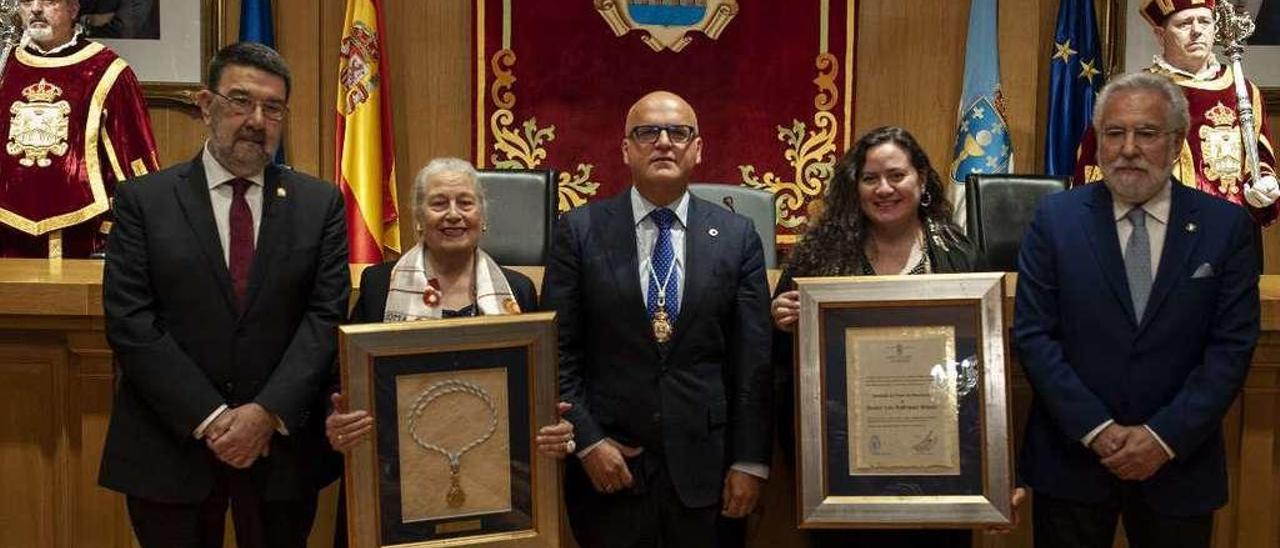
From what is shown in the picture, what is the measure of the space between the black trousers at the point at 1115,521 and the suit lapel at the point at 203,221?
1842 millimetres

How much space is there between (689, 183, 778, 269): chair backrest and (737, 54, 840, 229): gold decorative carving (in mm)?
1216

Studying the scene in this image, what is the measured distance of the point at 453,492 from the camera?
2.69 m

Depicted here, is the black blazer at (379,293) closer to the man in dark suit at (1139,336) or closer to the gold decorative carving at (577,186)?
the man in dark suit at (1139,336)

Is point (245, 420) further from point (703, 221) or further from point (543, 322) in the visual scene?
point (703, 221)

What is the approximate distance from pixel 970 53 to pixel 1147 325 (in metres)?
3.32

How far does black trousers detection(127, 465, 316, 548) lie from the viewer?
110 inches

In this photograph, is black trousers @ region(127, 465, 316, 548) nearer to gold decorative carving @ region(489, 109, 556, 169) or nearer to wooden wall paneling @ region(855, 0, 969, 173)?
gold decorative carving @ region(489, 109, 556, 169)

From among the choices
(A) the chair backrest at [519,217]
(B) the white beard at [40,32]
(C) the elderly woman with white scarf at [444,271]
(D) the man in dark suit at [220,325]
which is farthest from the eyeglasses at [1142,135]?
(B) the white beard at [40,32]

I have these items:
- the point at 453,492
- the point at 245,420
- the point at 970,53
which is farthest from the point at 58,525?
the point at 970,53

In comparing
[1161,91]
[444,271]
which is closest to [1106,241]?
[1161,91]

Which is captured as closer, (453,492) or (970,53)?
(453,492)

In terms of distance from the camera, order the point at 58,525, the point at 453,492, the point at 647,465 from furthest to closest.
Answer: the point at 58,525, the point at 647,465, the point at 453,492

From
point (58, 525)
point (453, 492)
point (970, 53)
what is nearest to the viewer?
point (453, 492)

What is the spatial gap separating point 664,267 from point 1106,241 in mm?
966
